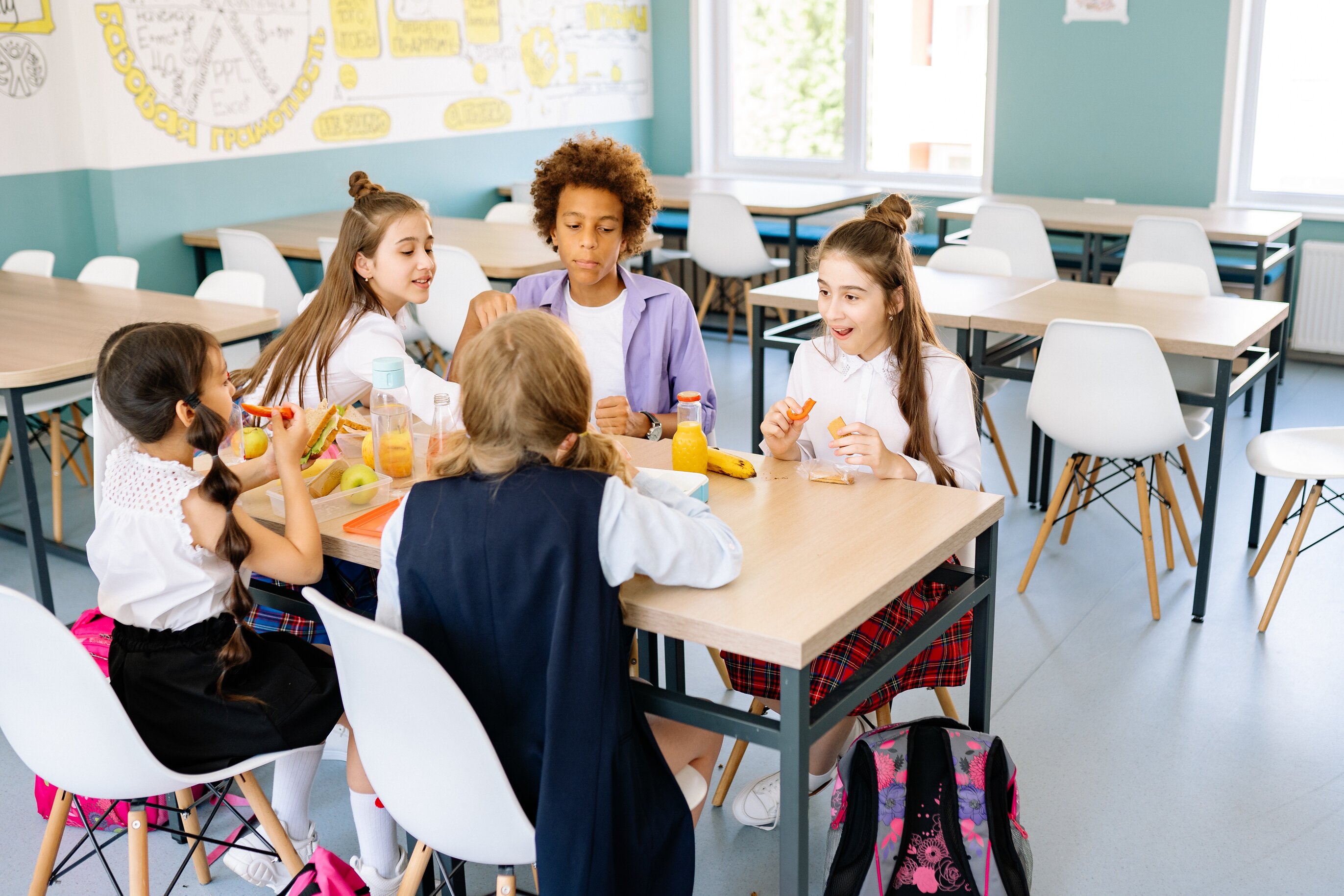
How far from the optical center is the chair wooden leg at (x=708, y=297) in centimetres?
593

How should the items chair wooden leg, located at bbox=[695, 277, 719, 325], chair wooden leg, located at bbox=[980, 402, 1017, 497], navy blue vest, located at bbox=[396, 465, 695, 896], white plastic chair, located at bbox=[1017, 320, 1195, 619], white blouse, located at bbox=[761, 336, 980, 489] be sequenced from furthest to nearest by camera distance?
chair wooden leg, located at bbox=[695, 277, 719, 325] < chair wooden leg, located at bbox=[980, 402, 1017, 497] < white plastic chair, located at bbox=[1017, 320, 1195, 619] < white blouse, located at bbox=[761, 336, 980, 489] < navy blue vest, located at bbox=[396, 465, 695, 896]

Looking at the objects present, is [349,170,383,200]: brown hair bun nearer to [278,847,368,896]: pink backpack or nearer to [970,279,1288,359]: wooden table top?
[278,847,368,896]: pink backpack

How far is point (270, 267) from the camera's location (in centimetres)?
433

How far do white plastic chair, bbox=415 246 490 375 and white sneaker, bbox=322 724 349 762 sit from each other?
1745 mm

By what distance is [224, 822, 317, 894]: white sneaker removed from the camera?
1974 mm

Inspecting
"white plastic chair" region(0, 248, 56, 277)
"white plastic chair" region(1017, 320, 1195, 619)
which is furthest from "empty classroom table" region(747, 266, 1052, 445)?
"white plastic chair" region(0, 248, 56, 277)

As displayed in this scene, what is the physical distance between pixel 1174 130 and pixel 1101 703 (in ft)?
13.0

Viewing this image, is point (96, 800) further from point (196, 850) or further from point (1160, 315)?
point (1160, 315)

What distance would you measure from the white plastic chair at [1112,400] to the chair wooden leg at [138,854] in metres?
2.21

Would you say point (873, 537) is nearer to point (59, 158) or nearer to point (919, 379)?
point (919, 379)

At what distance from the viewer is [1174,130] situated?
561cm

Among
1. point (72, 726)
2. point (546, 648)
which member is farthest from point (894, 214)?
point (72, 726)

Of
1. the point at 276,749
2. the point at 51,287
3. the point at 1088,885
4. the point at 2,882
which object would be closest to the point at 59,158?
the point at 51,287

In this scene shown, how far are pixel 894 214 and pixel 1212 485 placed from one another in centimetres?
127
